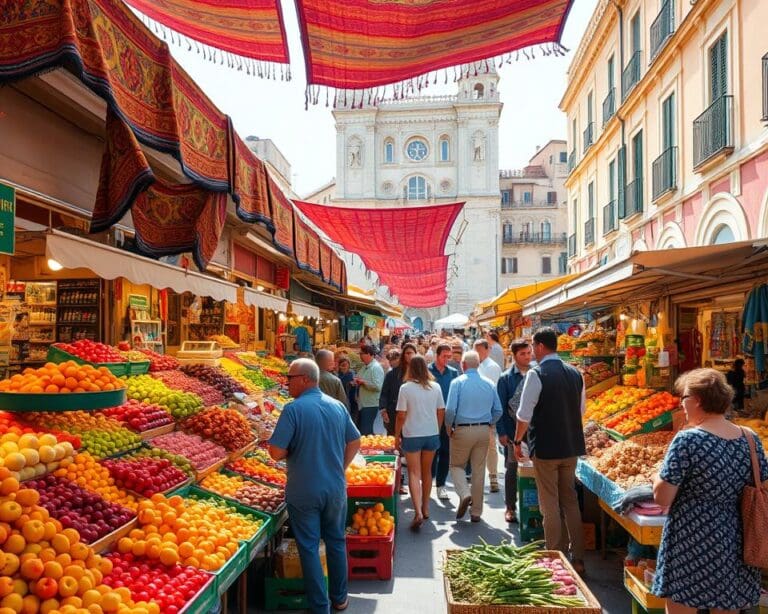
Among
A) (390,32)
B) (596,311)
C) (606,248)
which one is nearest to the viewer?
(390,32)

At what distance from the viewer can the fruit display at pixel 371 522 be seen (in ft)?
16.1

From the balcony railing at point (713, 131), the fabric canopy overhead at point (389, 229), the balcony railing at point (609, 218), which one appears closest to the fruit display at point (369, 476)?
the fabric canopy overhead at point (389, 229)

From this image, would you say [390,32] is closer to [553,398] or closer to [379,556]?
[553,398]

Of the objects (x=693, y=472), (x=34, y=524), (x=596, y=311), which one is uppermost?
(x=596, y=311)

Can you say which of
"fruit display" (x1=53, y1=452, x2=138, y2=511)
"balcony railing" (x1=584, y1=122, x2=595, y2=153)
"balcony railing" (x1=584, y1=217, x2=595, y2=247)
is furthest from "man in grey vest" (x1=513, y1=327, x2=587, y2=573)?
"balcony railing" (x1=584, y1=122, x2=595, y2=153)

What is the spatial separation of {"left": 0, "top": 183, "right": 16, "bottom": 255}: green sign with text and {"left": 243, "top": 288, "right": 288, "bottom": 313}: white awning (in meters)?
4.65

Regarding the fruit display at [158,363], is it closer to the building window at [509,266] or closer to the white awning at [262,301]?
the white awning at [262,301]

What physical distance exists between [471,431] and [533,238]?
54.6m

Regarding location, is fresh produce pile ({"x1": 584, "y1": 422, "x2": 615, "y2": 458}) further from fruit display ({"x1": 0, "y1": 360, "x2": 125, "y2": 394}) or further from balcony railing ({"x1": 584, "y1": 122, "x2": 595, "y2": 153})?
balcony railing ({"x1": 584, "y1": 122, "x2": 595, "y2": 153})

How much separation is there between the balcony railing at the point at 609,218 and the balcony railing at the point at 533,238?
40.0 m

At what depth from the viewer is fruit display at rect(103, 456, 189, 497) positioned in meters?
4.00

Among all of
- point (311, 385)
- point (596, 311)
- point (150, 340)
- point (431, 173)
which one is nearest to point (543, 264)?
point (431, 173)

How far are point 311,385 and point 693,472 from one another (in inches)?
92.1

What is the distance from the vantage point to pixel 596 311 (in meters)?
12.6
